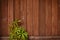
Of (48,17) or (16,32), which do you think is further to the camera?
(48,17)

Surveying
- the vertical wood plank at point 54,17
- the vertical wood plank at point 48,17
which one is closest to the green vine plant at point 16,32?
the vertical wood plank at point 48,17

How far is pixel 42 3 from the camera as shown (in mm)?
2863

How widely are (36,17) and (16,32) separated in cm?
48

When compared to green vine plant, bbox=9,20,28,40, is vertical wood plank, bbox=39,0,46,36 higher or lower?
higher

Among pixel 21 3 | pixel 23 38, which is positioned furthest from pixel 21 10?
pixel 23 38

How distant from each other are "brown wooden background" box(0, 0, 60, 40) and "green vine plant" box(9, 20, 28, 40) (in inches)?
4.0

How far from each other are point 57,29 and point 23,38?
696 mm

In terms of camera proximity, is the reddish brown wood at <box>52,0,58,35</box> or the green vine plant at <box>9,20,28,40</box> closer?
the green vine plant at <box>9,20,28,40</box>

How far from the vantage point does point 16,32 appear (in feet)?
8.91

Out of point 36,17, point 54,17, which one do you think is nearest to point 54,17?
point 54,17

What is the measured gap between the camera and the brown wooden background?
284 cm

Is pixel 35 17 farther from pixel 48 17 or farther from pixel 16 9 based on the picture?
pixel 16 9

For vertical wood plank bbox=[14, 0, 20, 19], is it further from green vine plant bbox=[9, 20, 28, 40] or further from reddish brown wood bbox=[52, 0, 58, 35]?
reddish brown wood bbox=[52, 0, 58, 35]

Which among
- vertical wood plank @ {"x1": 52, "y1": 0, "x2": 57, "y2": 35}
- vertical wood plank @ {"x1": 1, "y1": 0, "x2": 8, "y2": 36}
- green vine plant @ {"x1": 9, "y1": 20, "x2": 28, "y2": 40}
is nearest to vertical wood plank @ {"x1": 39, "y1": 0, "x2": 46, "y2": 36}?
vertical wood plank @ {"x1": 52, "y1": 0, "x2": 57, "y2": 35}
